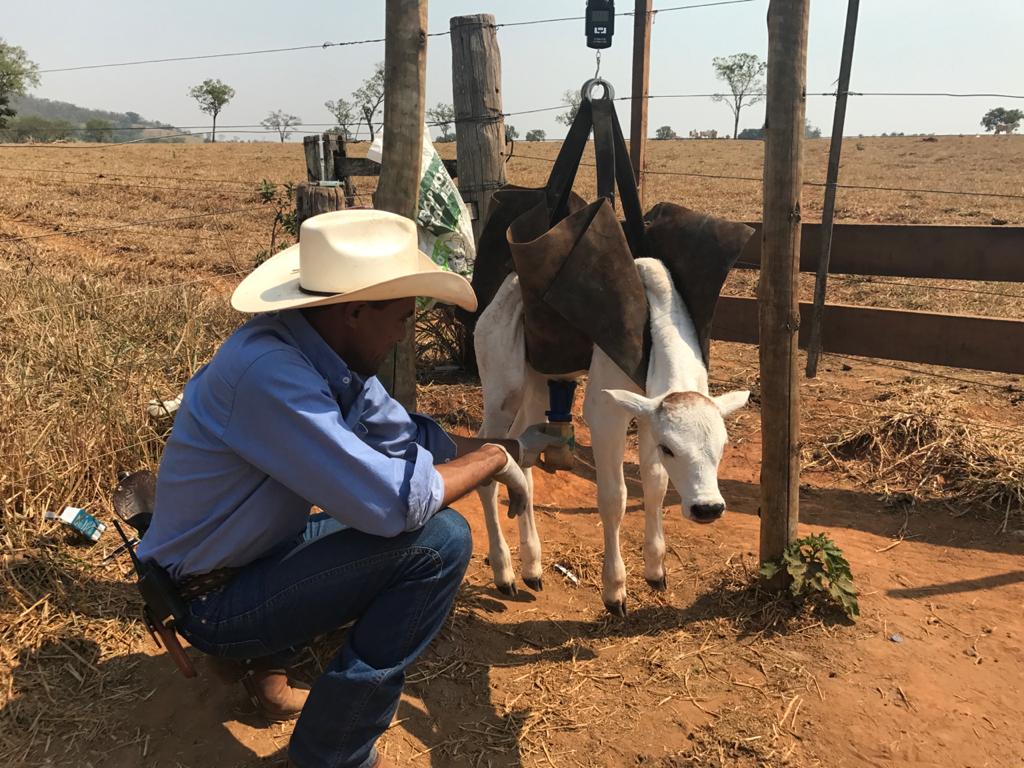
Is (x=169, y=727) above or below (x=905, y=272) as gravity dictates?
below

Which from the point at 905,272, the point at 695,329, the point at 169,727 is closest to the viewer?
the point at 169,727

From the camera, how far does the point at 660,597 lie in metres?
3.69

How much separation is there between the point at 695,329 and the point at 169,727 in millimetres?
2613

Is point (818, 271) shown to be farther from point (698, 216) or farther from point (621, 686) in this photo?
point (621, 686)

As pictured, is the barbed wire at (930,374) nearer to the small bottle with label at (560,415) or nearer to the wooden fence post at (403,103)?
the small bottle with label at (560,415)

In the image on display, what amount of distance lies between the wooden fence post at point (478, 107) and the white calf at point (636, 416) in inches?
76.1

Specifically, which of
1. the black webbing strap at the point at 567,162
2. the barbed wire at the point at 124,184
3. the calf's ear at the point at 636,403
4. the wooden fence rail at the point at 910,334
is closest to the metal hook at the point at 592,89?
the black webbing strap at the point at 567,162

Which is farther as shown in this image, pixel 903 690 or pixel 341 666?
pixel 903 690

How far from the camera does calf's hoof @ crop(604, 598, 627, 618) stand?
3482 mm

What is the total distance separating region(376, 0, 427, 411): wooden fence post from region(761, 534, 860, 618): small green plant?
2.40 metres

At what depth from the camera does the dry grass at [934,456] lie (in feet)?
14.4

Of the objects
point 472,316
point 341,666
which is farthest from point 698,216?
point 341,666

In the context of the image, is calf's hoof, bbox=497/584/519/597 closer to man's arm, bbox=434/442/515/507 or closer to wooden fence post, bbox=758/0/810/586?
wooden fence post, bbox=758/0/810/586

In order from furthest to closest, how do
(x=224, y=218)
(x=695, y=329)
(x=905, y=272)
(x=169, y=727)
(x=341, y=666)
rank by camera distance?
(x=224, y=218) < (x=905, y=272) < (x=695, y=329) < (x=169, y=727) < (x=341, y=666)
